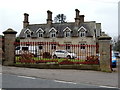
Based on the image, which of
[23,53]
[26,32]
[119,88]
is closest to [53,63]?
[23,53]

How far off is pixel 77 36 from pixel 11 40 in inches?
1388

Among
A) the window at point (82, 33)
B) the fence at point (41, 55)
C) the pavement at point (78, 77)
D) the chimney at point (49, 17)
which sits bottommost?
the pavement at point (78, 77)

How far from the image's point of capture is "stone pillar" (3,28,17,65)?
13.0 meters

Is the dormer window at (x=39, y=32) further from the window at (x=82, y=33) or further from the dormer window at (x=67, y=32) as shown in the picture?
the window at (x=82, y=33)

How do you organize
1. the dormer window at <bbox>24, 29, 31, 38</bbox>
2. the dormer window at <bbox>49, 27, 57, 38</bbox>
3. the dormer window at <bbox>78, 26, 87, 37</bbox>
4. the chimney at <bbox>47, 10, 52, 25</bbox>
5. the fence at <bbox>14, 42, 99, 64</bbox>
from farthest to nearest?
the dormer window at <bbox>24, 29, 31, 38</bbox>, the dormer window at <bbox>49, 27, 57, 38</bbox>, the chimney at <bbox>47, 10, 52, 25</bbox>, the dormer window at <bbox>78, 26, 87, 37</bbox>, the fence at <bbox>14, 42, 99, 64</bbox>

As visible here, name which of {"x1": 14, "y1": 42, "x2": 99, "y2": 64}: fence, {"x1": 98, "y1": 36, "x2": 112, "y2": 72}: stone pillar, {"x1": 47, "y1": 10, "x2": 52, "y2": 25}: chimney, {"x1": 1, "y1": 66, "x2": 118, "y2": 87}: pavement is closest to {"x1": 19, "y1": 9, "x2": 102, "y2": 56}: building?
{"x1": 47, "y1": 10, "x2": 52, "y2": 25}: chimney

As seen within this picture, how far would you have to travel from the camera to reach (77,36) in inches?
1873

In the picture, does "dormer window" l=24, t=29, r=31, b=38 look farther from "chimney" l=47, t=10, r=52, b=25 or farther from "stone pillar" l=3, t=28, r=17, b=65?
"stone pillar" l=3, t=28, r=17, b=65

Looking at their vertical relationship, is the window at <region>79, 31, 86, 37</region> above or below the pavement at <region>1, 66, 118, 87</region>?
above

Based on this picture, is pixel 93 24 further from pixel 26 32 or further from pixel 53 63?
pixel 53 63

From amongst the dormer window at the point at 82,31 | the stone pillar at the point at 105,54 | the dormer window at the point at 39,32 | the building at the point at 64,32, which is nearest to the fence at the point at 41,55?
the stone pillar at the point at 105,54

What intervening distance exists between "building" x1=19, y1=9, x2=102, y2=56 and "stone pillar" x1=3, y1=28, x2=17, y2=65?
3372 cm

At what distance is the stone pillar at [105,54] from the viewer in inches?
491

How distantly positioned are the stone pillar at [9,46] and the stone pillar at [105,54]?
5455mm
